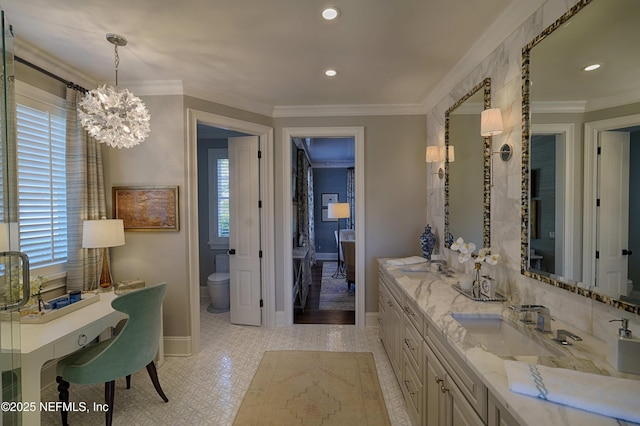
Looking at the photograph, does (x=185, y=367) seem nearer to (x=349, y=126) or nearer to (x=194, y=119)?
(x=194, y=119)

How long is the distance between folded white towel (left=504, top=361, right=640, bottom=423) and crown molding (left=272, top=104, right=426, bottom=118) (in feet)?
10.3

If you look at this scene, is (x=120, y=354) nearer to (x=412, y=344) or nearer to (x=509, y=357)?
(x=412, y=344)

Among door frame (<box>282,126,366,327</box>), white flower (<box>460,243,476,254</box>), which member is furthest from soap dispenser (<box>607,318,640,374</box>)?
door frame (<box>282,126,366,327</box>)

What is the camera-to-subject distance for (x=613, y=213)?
45.9 inches

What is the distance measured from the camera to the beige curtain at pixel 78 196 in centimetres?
257

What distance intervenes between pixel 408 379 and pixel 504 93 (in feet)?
6.97

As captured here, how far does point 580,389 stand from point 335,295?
4271 mm

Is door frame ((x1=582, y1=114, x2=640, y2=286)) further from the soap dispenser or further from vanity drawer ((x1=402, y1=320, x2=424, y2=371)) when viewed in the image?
vanity drawer ((x1=402, y1=320, x2=424, y2=371))

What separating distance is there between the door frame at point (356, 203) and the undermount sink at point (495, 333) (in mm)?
2041

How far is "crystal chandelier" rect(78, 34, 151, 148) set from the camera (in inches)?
75.8

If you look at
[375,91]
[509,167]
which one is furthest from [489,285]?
[375,91]

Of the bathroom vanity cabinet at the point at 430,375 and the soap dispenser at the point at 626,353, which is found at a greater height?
the soap dispenser at the point at 626,353

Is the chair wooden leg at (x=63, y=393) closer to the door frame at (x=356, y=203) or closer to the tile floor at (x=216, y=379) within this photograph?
the tile floor at (x=216, y=379)

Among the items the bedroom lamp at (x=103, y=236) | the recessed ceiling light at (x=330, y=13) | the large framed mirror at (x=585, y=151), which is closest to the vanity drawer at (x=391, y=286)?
the large framed mirror at (x=585, y=151)
